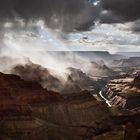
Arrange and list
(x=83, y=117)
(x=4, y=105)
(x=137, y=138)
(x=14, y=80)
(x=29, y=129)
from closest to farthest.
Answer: (x=137, y=138)
(x=29, y=129)
(x=4, y=105)
(x=14, y=80)
(x=83, y=117)

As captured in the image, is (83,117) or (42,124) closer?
(42,124)

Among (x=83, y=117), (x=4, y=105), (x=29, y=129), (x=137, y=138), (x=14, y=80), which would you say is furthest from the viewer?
(x=83, y=117)

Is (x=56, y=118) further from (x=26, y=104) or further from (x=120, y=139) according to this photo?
(x=120, y=139)

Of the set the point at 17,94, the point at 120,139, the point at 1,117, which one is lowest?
the point at 120,139

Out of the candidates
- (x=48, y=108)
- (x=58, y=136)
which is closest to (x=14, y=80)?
(x=48, y=108)

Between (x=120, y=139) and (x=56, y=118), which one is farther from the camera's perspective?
(x=56, y=118)

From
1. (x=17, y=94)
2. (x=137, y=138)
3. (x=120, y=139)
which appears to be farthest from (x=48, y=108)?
(x=137, y=138)

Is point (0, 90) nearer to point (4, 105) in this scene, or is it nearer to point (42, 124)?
point (4, 105)

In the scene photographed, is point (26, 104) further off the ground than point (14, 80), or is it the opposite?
point (14, 80)

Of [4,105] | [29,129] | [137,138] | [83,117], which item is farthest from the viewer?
[83,117]
